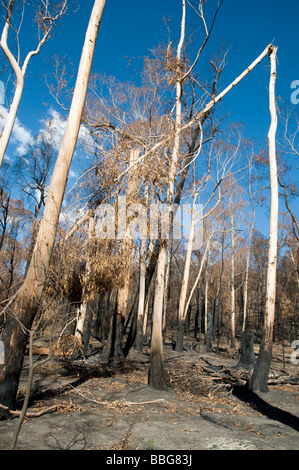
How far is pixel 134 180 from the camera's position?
8625mm

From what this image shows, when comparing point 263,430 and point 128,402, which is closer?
point 263,430

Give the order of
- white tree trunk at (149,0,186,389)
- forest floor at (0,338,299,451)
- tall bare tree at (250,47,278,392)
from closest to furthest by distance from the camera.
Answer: forest floor at (0,338,299,451), white tree trunk at (149,0,186,389), tall bare tree at (250,47,278,392)

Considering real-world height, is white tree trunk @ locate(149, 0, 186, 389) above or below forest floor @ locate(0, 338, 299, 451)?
above

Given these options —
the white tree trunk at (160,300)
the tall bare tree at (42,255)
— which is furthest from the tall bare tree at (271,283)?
the tall bare tree at (42,255)

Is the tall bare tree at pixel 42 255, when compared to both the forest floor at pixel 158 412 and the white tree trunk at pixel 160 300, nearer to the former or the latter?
the forest floor at pixel 158 412

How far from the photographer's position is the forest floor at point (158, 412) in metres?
3.92

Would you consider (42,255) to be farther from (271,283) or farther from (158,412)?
(271,283)

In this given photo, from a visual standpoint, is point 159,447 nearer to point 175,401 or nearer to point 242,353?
point 175,401

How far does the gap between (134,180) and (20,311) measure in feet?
16.7

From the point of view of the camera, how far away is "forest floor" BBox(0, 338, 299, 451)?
3.92 m

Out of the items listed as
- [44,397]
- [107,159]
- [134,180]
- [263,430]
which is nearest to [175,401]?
[263,430]

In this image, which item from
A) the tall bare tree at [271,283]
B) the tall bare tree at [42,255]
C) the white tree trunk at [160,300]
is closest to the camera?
the tall bare tree at [42,255]

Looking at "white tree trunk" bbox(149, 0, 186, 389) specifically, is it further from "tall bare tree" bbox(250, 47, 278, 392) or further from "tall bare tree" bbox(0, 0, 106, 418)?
"tall bare tree" bbox(0, 0, 106, 418)

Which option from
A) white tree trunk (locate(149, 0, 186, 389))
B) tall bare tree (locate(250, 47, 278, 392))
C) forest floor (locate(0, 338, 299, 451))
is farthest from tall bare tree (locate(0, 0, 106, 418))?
tall bare tree (locate(250, 47, 278, 392))
